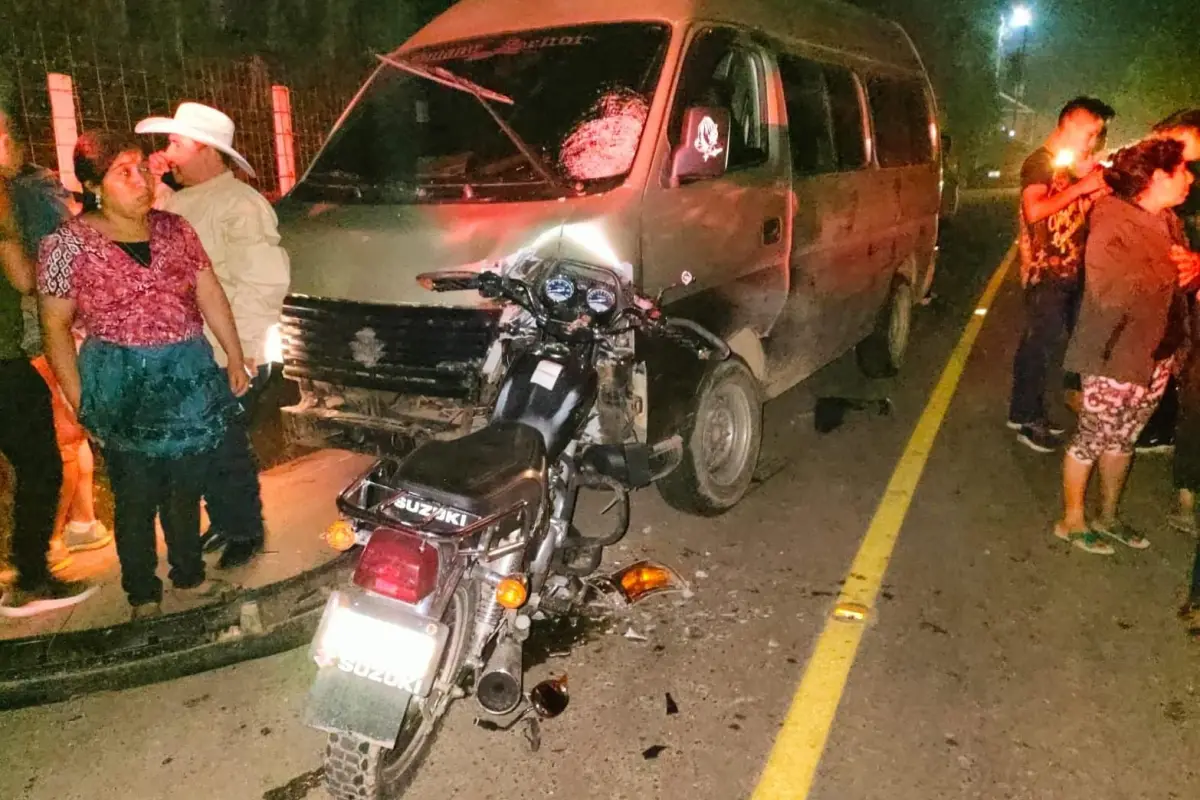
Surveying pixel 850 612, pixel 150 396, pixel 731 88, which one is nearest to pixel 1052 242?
pixel 731 88

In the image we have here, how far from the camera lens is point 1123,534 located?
4.26m

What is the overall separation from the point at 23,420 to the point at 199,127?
1.36 meters

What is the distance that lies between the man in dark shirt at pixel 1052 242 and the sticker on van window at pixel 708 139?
226 cm

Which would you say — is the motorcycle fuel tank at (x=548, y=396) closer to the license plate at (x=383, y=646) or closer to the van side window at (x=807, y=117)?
the license plate at (x=383, y=646)

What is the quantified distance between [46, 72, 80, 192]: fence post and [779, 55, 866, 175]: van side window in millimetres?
4616

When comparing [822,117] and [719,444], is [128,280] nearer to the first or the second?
[719,444]

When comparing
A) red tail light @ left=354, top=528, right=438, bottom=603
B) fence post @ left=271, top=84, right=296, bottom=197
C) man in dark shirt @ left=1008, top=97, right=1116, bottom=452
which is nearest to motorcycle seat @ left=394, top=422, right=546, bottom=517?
red tail light @ left=354, top=528, right=438, bottom=603

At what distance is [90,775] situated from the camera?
2.83m

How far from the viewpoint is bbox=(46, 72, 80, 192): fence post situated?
601cm

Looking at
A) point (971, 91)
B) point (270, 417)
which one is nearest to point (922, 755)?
point (270, 417)

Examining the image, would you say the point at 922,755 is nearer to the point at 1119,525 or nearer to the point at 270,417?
the point at 1119,525

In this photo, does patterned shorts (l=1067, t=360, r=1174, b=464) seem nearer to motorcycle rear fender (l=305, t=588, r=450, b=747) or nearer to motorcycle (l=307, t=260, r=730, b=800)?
motorcycle (l=307, t=260, r=730, b=800)

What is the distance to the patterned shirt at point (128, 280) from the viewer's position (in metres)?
3.17

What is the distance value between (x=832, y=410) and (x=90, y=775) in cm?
497
